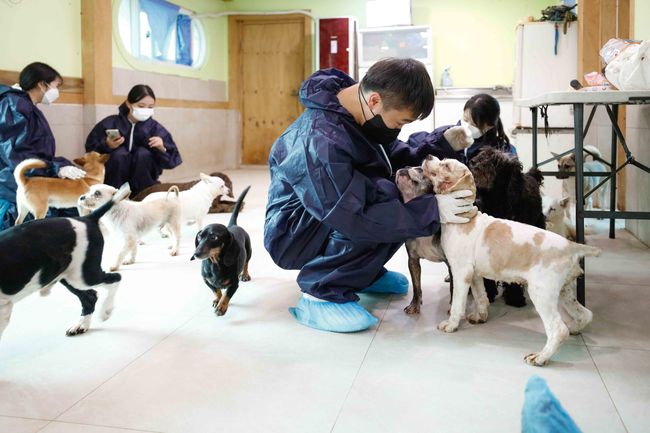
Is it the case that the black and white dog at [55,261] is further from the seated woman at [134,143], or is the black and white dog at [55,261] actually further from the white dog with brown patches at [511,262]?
the seated woman at [134,143]

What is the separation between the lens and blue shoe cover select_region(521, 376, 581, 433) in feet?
1.98

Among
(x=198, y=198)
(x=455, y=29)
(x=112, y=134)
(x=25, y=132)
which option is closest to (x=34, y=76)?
(x=25, y=132)

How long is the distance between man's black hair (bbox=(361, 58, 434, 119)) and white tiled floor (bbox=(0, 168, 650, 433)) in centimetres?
84

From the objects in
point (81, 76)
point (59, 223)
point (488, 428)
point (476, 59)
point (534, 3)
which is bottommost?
point (488, 428)

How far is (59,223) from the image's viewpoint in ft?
6.72

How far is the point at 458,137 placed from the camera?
271 centimetres

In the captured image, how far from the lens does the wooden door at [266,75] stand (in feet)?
30.5

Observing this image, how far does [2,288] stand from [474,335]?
159 cm

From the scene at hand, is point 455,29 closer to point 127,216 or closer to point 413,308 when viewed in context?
point 127,216

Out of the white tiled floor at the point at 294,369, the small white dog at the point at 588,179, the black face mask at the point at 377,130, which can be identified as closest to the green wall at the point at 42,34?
the white tiled floor at the point at 294,369

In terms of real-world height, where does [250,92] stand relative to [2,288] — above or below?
above

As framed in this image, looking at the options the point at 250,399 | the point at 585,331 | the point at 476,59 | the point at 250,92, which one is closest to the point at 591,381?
the point at 585,331

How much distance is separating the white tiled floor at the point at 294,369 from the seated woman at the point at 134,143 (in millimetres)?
2301

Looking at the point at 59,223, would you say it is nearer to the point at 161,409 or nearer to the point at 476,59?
the point at 161,409
